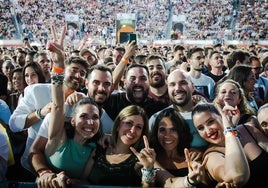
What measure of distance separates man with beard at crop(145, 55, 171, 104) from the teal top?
1587 mm

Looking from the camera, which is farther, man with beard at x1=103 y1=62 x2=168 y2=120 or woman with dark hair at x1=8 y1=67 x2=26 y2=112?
woman with dark hair at x1=8 y1=67 x2=26 y2=112

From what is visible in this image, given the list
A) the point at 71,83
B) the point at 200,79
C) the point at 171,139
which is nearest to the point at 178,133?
the point at 171,139

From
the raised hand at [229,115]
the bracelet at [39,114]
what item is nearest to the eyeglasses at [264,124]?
the raised hand at [229,115]

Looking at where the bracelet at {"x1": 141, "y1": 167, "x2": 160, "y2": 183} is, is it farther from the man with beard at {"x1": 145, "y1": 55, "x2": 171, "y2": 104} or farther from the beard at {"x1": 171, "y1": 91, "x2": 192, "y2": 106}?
the man with beard at {"x1": 145, "y1": 55, "x2": 171, "y2": 104}

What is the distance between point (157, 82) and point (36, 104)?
1.54m

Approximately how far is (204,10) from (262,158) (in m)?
33.9

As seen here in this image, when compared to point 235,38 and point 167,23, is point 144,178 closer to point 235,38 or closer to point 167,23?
point 235,38

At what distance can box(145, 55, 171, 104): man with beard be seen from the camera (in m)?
4.46

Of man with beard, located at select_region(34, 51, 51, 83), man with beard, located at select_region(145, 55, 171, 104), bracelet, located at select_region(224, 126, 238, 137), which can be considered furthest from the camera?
man with beard, located at select_region(34, 51, 51, 83)

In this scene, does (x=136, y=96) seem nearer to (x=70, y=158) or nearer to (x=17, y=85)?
(x=70, y=158)

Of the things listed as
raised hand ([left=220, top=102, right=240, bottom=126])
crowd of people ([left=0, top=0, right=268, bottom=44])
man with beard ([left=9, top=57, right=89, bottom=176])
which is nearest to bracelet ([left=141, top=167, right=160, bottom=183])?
raised hand ([left=220, top=102, right=240, bottom=126])

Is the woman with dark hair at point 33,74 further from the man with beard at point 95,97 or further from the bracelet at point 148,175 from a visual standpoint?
the bracelet at point 148,175

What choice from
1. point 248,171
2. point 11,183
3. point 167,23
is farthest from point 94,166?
point 167,23

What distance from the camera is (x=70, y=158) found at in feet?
9.69
